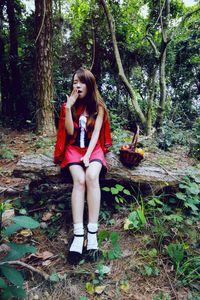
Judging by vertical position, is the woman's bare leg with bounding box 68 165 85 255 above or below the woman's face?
below

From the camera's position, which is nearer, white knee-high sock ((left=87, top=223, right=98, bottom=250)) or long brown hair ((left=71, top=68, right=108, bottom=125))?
white knee-high sock ((left=87, top=223, right=98, bottom=250))

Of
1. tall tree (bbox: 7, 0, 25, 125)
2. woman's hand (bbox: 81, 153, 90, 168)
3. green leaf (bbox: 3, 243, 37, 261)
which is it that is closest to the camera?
green leaf (bbox: 3, 243, 37, 261)

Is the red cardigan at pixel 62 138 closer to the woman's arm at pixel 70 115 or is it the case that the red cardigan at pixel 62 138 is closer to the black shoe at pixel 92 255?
the woman's arm at pixel 70 115

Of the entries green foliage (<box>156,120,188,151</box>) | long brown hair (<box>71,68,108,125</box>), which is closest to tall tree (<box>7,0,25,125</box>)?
green foliage (<box>156,120,188,151</box>)

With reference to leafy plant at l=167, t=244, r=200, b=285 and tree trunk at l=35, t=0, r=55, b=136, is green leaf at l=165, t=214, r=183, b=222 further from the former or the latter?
tree trunk at l=35, t=0, r=55, b=136

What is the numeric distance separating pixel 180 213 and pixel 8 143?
12.5 feet

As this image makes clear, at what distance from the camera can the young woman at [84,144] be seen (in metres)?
2.39

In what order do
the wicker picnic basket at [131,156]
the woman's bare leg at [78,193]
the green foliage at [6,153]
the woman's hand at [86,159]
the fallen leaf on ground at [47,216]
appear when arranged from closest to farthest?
1. the woman's bare leg at [78,193]
2. the woman's hand at [86,159]
3. the fallen leaf on ground at [47,216]
4. the wicker picnic basket at [131,156]
5. the green foliage at [6,153]

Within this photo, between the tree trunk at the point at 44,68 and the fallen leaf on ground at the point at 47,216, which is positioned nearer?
the fallen leaf on ground at the point at 47,216

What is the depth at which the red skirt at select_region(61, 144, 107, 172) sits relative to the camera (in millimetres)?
2648

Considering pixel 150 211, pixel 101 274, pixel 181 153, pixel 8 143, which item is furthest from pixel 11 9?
pixel 101 274

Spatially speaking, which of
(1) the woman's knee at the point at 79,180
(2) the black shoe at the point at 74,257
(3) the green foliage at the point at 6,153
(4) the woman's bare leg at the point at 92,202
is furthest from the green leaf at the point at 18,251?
(3) the green foliage at the point at 6,153

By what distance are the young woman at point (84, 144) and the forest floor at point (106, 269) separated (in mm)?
215

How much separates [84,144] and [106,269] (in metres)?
1.25
